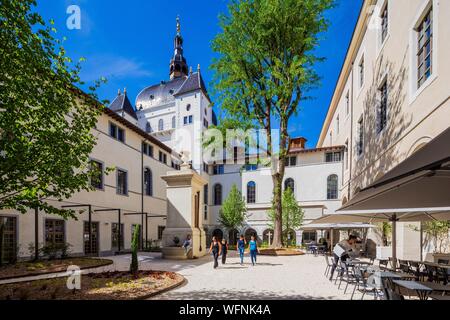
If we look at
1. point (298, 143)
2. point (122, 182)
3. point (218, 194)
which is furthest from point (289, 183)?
point (122, 182)

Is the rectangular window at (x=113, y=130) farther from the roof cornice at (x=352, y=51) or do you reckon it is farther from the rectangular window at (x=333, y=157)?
the rectangular window at (x=333, y=157)

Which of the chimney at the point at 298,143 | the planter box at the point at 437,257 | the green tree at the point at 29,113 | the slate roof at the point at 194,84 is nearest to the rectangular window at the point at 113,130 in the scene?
the green tree at the point at 29,113

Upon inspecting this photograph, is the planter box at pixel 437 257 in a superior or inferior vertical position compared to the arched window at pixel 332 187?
inferior

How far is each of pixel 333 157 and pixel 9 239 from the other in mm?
31996

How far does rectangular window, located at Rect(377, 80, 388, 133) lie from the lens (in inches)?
674

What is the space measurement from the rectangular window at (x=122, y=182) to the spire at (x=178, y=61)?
176 feet

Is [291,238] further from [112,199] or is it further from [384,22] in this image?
[384,22]

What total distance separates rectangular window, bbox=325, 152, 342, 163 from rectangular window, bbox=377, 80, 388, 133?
17.0m

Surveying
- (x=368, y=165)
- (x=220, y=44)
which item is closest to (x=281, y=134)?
(x=368, y=165)

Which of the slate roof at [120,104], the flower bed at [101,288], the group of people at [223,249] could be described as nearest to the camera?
the flower bed at [101,288]

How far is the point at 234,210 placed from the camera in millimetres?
38844

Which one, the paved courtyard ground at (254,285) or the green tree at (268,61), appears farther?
the green tree at (268,61)

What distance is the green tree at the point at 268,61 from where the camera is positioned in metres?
19.8

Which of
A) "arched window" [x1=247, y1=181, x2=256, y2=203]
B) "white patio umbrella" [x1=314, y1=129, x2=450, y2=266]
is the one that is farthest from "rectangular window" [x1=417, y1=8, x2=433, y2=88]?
"arched window" [x1=247, y1=181, x2=256, y2=203]
